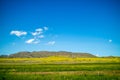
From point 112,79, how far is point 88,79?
A: 9.66ft

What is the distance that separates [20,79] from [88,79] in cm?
Result: 868

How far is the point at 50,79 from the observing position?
2578 cm

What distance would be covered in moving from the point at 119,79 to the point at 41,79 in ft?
32.1

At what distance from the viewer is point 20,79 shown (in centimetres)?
2636

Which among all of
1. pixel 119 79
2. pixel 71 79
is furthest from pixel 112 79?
pixel 71 79

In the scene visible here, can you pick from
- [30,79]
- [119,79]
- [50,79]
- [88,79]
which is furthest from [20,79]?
[119,79]

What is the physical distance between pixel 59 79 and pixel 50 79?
1129 millimetres

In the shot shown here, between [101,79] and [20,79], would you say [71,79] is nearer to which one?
[101,79]

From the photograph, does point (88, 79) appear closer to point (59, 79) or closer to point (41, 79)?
point (59, 79)

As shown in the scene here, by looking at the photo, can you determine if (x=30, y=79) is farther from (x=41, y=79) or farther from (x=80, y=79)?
(x=80, y=79)

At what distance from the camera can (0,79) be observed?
26.2 m

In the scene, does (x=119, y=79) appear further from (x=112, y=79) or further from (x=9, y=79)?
(x=9, y=79)

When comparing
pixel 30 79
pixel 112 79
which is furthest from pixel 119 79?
pixel 30 79

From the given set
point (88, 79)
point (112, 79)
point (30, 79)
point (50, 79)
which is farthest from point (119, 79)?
point (30, 79)
